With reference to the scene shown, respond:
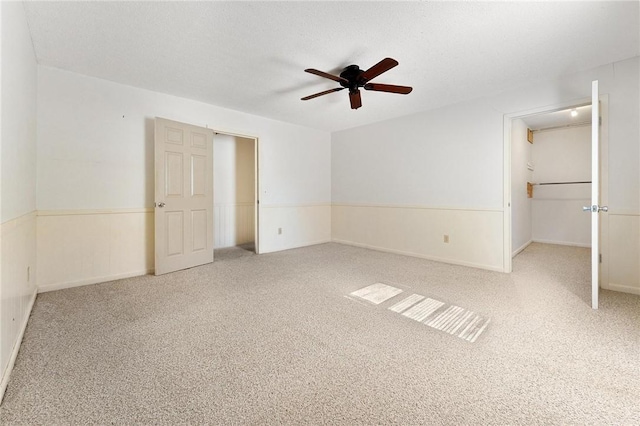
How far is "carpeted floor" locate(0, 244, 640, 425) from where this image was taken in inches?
45.4

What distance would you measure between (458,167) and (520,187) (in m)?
1.87

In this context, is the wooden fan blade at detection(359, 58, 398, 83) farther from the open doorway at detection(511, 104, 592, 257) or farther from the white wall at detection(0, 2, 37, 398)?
the open doorway at detection(511, 104, 592, 257)

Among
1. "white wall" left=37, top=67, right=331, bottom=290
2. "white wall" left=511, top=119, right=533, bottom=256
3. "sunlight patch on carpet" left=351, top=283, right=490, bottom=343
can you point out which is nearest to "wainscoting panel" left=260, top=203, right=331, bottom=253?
"white wall" left=37, top=67, right=331, bottom=290

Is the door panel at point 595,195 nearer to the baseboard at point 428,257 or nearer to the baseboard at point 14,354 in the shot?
the baseboard at point 428,257

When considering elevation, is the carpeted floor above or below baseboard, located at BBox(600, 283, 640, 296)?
below

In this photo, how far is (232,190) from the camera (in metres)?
5.21

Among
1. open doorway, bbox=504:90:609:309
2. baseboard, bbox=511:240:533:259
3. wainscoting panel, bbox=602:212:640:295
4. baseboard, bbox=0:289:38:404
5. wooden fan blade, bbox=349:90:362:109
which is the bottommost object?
baseboard, bbox=0:289:38:404

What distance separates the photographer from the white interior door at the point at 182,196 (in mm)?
3172

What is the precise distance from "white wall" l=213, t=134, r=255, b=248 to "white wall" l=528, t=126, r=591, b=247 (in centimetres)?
599

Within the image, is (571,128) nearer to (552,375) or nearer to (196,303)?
(552,375)

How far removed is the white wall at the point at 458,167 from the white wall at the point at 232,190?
1815mm

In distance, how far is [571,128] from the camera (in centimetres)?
503

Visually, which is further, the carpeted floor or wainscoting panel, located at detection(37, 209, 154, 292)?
wainscoting panel, located at detection(37, 209, 154, 292)

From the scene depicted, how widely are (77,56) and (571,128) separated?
762 centimetres
